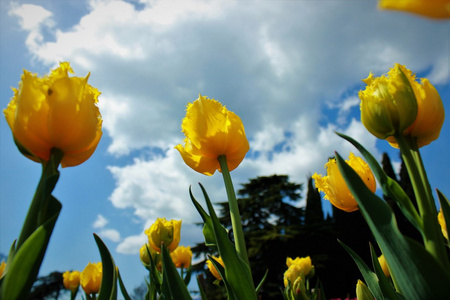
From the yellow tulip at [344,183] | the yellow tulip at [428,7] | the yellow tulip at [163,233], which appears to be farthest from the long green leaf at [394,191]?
the yellow tulip at [163,233]

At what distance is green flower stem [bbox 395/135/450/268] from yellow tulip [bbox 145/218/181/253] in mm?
1909

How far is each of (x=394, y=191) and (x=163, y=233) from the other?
191 cm

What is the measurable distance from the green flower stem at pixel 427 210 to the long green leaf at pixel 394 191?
0.06 feet

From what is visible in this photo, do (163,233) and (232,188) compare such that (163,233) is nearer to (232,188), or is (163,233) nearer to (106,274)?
(232,188)

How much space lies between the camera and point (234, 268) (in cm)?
98

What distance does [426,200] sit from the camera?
79 centimetres

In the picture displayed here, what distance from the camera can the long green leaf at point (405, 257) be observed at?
66cm

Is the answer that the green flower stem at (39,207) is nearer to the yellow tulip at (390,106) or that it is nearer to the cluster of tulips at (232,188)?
the cluster of tulips at (232,188)

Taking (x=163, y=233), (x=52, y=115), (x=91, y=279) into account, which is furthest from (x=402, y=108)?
(x=91, y=279)

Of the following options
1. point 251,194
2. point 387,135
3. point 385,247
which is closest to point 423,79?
point 387,135

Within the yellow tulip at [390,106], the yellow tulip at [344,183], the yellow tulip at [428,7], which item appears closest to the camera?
the yellow tulip at [428,7]

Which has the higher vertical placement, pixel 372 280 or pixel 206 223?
pixel 206 223

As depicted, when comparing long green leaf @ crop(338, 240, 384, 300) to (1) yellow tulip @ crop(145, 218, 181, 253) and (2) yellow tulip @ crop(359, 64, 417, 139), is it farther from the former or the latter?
(1) yellow tulip @ crop(145, 218, 181, 253)

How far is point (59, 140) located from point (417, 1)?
86 cm
